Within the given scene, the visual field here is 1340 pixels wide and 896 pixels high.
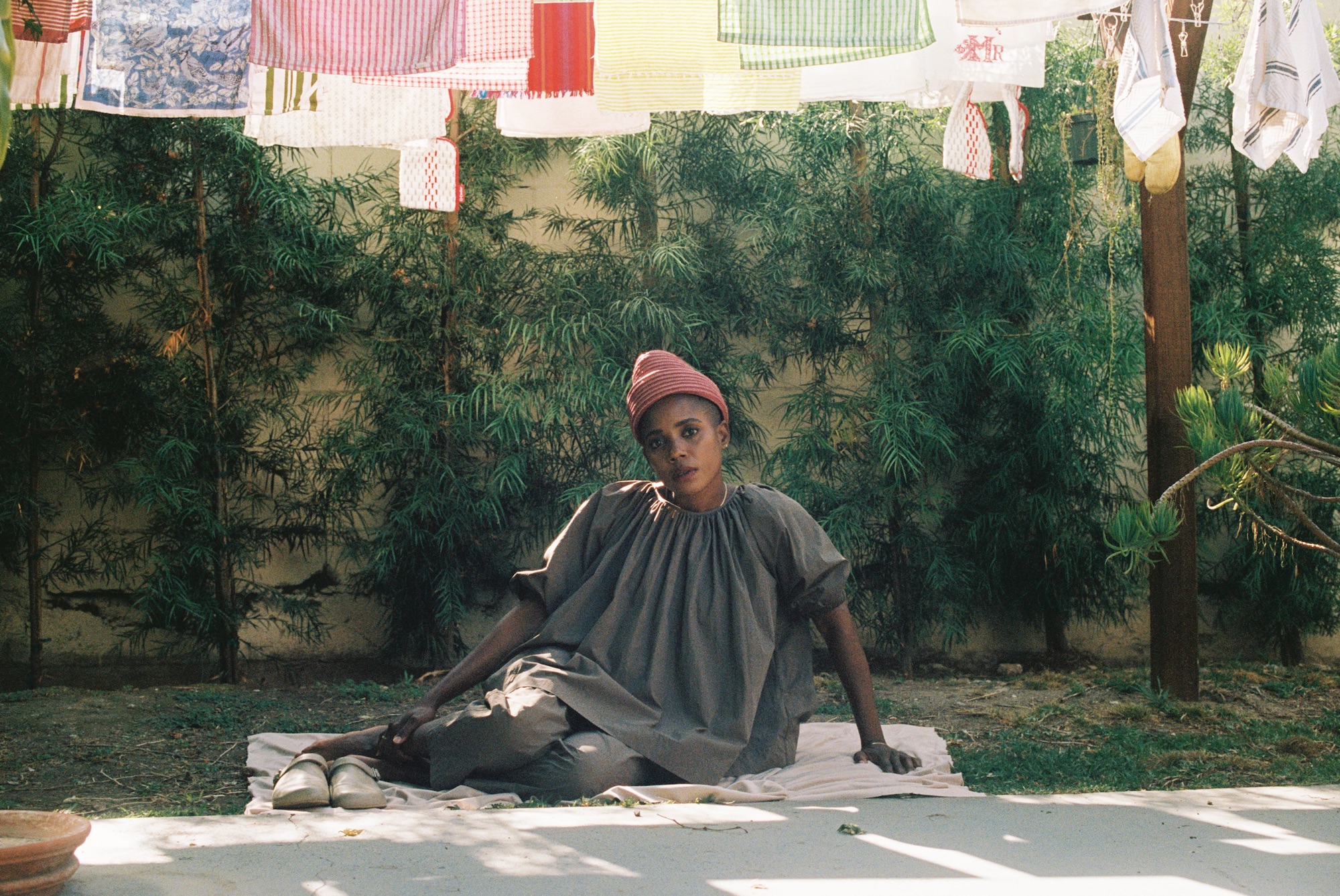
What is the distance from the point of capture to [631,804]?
9.22ft

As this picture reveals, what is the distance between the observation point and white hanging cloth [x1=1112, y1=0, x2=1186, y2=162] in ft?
12.4

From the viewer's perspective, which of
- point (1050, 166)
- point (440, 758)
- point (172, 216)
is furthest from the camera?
point (1050, 166)

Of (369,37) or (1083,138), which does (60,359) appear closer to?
(369,37)

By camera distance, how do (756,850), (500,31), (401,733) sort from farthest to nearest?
(500,31), (401,733), (756,850)

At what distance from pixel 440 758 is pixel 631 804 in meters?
0.62

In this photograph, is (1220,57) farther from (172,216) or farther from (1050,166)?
(172,216)

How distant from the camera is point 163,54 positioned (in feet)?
11.9

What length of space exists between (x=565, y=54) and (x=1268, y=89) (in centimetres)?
235

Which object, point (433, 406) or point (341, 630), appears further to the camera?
point (341, 630)

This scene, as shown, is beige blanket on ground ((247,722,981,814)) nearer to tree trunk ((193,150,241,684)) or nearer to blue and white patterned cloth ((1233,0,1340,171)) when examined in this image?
tree trunk ((193,150,241,684))

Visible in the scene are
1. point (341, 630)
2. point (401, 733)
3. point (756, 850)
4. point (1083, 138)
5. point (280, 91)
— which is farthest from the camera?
point (341, 630)

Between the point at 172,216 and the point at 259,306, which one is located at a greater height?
the point at 172,216

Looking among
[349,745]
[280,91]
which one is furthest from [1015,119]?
[349,745]

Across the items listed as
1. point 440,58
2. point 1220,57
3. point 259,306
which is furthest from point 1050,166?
point 259,306
